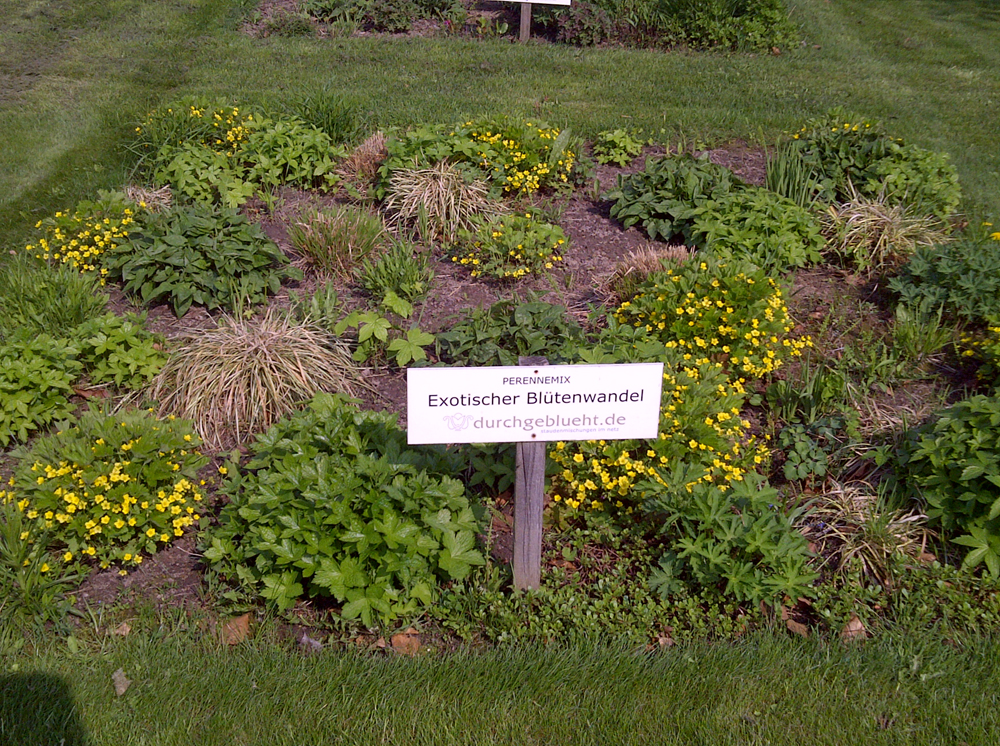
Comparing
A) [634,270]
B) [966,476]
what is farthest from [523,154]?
[966,476]

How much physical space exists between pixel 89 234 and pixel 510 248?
2701mm

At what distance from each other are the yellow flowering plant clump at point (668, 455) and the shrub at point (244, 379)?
1.44 metres

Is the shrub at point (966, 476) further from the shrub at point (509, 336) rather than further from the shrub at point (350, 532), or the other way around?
the shrub at point (350, 532)

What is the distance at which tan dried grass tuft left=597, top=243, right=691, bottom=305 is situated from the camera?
5385 mm

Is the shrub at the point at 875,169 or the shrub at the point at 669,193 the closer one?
the shrub at the point at 669,193

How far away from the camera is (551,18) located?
986 centimetres

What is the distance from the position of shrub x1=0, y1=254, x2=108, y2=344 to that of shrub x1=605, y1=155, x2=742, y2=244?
356 centimetres

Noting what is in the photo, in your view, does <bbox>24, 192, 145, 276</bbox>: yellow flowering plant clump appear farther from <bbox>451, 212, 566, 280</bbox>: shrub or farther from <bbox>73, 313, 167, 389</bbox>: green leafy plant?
<bbox>451, 212, 566, 280</bbox>: shrub

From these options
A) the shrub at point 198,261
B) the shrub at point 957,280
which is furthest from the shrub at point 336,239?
the shrub at point 957,280

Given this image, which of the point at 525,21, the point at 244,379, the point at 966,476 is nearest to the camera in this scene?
the point at 966,476

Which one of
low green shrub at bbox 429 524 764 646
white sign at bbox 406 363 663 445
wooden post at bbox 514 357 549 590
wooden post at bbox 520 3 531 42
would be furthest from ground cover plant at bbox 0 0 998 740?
wooden post at bbox 520 3 531 42

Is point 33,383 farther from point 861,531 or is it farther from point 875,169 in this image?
point 875,169

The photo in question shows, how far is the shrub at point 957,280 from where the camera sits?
4.97 m

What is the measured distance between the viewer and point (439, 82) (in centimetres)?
852
